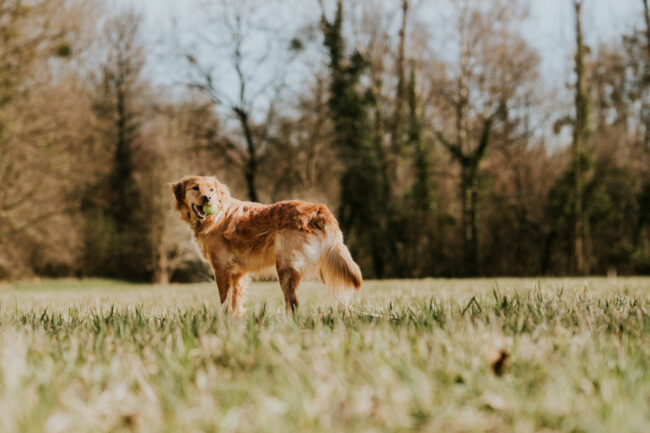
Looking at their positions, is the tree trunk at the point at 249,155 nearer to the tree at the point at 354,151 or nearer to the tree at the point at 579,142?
the tree at the point at 354,151

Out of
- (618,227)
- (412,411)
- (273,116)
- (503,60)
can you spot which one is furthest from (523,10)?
(412,411)

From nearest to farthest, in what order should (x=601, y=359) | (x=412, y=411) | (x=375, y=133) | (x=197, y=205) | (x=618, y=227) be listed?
(x=412, y=411)
(x=601, y=359)
(x=197, y=205)
(x=618, y=227)
(x=375, y=133)

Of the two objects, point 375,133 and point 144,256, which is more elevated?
point 375,133

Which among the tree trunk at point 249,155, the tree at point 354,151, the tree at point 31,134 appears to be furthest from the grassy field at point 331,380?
the tree trunk at point 249,155

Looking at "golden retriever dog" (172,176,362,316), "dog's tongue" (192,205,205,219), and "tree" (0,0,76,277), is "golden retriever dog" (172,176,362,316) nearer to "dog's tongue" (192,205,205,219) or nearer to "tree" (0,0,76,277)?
"dog's tongue" (192,205,205,219)

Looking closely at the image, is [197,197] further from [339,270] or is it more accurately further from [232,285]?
[339,270]

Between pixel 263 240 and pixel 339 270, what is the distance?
0.83 m

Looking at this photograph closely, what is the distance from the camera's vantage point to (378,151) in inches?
1041

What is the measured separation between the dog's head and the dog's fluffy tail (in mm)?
1322

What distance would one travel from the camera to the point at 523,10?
2389 centimetres

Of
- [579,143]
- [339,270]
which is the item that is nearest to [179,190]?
[339,270]

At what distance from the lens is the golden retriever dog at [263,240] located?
183 inches

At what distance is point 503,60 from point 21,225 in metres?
22.8

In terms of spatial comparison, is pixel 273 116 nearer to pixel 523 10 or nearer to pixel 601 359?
pixel 523 10
